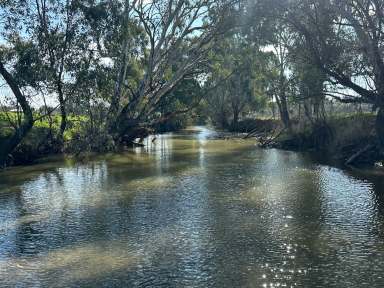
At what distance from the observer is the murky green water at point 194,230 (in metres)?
10.1

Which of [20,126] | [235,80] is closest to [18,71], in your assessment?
[20,126]

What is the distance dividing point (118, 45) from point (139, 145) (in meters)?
11.5

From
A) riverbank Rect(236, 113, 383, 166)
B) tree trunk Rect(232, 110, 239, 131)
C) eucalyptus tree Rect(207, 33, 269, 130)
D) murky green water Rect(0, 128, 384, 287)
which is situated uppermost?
eucalyptus tree Rect(207, 33, 269, 130)

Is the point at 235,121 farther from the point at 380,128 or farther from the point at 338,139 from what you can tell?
the point at 380,128

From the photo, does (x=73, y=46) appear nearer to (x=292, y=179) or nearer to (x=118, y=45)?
(x=118, y=45)

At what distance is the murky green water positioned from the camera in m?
10.1

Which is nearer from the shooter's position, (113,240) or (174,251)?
(174,251)

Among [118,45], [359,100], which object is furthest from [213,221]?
[118,45]

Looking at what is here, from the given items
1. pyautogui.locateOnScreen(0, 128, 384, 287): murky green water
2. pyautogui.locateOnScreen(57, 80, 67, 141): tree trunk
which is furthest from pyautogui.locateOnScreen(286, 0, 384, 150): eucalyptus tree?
pyautogui.locateOnScreen(57, 80, 67, 141): tree trunk

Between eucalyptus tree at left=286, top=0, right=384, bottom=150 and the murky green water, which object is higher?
eucalyptus tree at left=286, top=0, right=384, bottom=150

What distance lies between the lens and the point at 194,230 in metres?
13.7

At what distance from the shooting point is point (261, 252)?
1158cm

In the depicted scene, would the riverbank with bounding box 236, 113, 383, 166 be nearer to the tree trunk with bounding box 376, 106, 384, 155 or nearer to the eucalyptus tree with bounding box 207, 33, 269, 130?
the tree trunk with bounding box 376, 106, 384, 155

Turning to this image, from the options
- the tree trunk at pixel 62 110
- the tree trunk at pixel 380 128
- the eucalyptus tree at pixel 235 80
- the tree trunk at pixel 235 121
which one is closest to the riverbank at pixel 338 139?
the tree trunk at pixel 380 128
